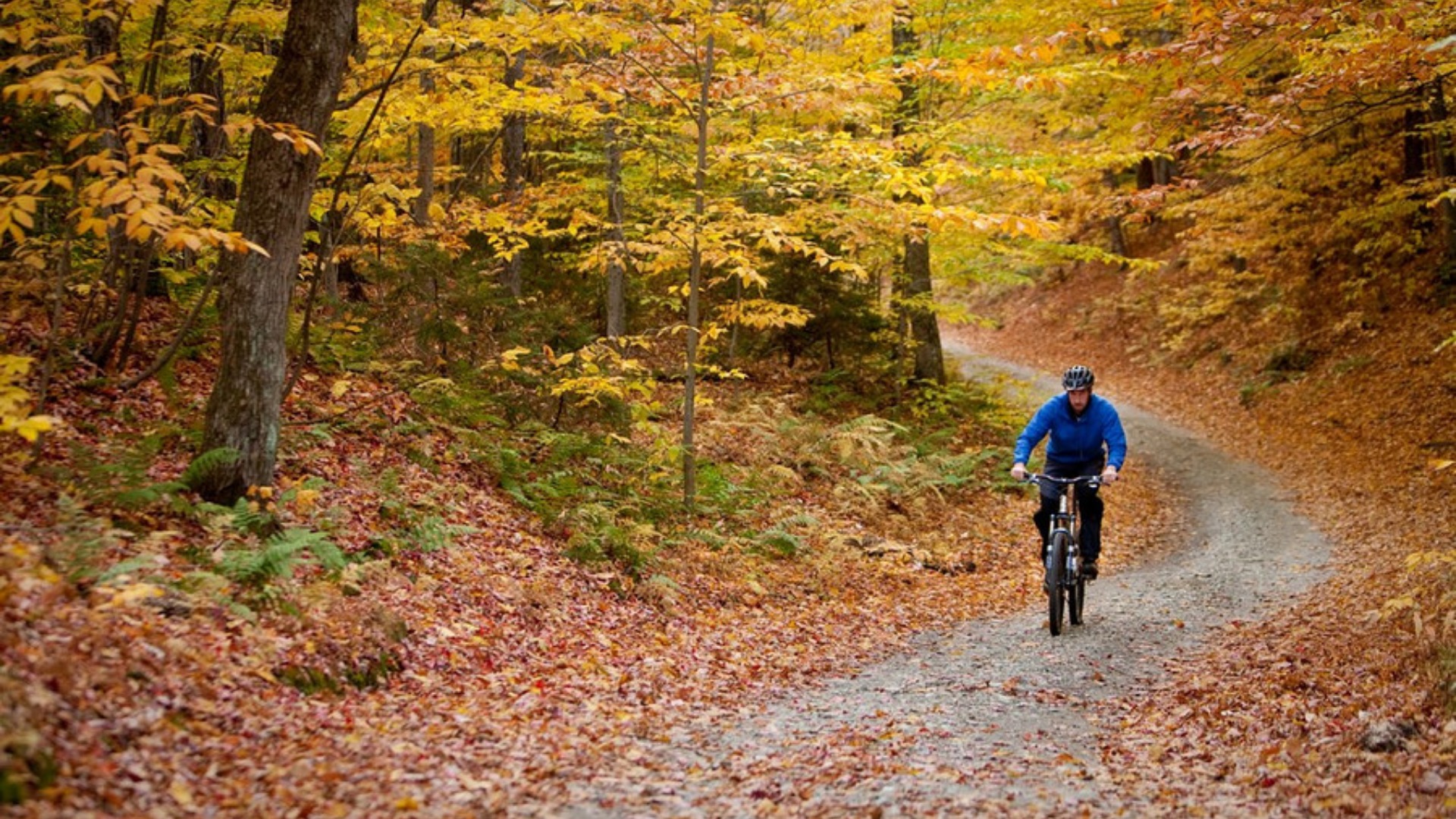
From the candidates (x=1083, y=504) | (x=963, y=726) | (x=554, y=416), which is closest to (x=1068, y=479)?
(x=1083, y=504)

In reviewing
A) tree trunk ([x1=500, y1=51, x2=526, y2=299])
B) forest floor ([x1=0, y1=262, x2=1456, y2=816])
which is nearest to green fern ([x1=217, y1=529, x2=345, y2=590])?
forest floor ([x1=0, y1=262, x2=1456, y2=816])

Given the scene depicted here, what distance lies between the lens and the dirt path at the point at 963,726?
4965 mm

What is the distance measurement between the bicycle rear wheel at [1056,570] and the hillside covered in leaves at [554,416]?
127 centimetres

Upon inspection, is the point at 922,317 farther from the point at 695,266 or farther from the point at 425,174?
the point at 425,174

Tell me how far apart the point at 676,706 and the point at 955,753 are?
1.88 metres

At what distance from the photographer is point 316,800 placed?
13.7 feet

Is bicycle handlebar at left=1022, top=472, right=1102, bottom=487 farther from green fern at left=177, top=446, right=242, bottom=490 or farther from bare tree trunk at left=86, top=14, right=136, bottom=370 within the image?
bare tree trunk at left=86, top=14, right=136, bottom=370

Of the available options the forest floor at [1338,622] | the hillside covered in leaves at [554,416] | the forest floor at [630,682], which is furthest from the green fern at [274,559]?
the forest floor at [1338,622]

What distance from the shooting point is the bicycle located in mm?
8594

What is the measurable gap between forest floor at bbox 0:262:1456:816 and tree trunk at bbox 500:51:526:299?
5218 millimetres

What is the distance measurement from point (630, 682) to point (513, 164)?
10603 mm

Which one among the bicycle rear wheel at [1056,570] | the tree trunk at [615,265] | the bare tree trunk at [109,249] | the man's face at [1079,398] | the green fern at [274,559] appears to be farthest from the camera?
the tree trunk at [615,265]

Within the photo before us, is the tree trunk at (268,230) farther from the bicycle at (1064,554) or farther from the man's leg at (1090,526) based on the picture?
the man's leg at (1090,526)

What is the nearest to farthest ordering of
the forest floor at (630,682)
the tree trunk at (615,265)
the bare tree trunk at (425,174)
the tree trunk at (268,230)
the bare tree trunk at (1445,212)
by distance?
the forest floor at (630,682) < the tree trunk at (268,230) < the bare tree trunk at (425,174) < the tree trunk at (615,265) < the bare tree trunk at (1445,212)
